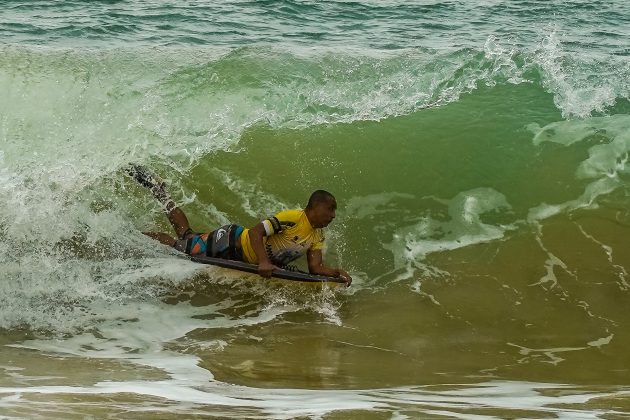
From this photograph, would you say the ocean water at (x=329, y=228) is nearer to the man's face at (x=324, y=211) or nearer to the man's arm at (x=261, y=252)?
the man's arm at (x=261, y=252)

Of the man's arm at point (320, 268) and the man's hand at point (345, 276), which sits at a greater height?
the man's arm at point (320, 268)

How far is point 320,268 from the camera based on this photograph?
260 inches

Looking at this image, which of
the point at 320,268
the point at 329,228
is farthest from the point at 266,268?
the point at 329,228

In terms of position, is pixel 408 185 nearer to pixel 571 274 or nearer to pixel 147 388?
pixel 571 274

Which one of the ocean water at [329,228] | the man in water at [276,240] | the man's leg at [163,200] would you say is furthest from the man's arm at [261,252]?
the man's leg at [163,200]

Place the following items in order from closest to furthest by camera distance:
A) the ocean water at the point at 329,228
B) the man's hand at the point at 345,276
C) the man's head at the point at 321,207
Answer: the ocean water at the point at 329,228, the man's head at the point at 321,207, the man's hand at the point at 345,276

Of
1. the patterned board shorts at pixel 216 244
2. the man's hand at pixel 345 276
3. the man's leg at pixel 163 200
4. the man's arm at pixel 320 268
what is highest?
the man's leg at pixel 163 200

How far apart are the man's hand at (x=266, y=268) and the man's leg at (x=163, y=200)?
→ 942mm

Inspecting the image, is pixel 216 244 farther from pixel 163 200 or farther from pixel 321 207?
pixel 321 207

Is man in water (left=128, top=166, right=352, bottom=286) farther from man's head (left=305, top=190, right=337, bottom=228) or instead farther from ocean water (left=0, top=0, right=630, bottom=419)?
ocean water (left=0, top=0, right=630, bottom=419)

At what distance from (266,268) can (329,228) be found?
1299 mm

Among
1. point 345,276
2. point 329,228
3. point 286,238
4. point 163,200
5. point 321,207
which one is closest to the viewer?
point 321,207

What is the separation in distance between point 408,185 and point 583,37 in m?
6.85

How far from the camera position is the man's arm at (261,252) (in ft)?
21.2
